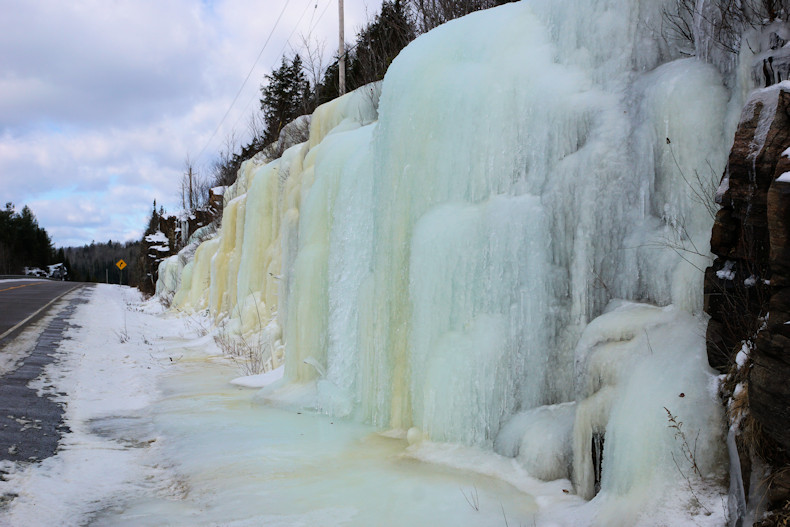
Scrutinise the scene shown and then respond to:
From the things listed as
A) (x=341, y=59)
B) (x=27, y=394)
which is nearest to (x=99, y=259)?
(x=341, y=59)

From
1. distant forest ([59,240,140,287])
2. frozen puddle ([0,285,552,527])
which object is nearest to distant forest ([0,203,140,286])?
distant forest ([59,240,140,287])

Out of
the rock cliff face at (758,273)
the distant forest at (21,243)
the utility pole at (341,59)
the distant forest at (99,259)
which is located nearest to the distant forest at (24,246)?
the distant forest at (21,243)

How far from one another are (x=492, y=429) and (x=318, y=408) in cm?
220

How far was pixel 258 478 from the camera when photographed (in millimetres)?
4004

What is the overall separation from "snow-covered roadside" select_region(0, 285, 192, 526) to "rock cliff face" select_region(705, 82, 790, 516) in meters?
3.39

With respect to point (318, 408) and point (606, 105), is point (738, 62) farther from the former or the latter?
point (318, 408)

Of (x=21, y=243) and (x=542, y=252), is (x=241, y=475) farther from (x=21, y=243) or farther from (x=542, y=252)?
(x=21, y=243)

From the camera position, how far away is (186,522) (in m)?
3.31

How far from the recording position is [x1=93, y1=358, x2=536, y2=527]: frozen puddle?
3381 millimetres

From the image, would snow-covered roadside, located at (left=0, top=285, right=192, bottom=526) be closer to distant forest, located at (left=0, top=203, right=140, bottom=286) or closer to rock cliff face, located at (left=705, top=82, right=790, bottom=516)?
rock cliff face, located at (left=705, top=82, right=790, bottom=516)

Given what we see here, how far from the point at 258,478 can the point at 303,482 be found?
304mm

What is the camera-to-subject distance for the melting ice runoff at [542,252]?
356 centimetres

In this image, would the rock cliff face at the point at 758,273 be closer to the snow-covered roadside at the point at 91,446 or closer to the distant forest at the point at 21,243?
the snow-covered roadside at the point at 91,446

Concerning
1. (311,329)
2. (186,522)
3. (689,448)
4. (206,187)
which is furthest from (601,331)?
(206,187)
